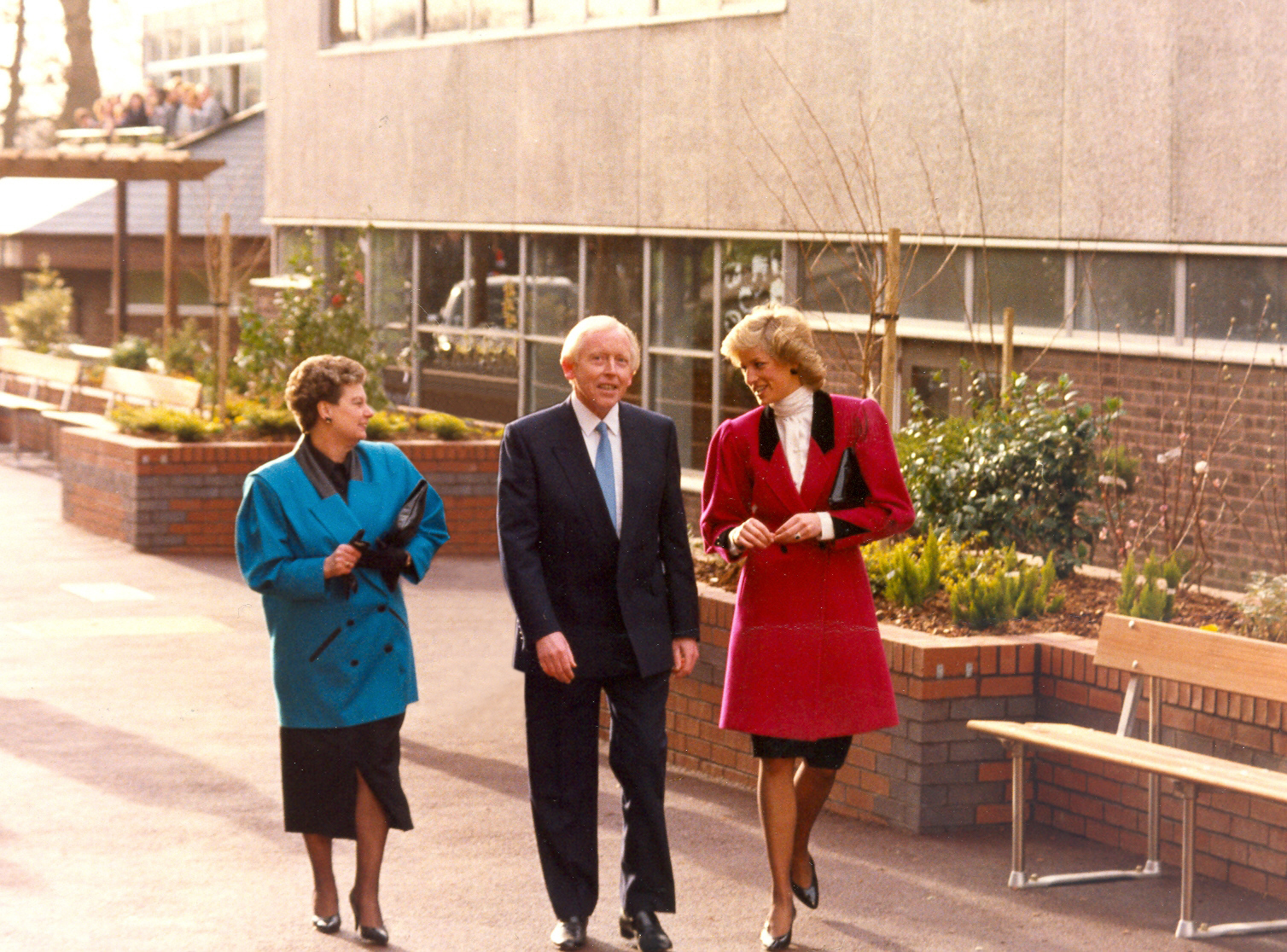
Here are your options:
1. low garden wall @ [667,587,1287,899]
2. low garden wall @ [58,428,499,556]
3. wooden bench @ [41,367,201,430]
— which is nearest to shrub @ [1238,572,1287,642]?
low garden wall @ [667,587,1287,899]

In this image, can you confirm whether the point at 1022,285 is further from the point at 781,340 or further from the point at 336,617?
the point at 336,617

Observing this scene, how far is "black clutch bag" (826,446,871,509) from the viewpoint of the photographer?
573cm

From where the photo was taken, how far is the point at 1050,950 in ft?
18.6

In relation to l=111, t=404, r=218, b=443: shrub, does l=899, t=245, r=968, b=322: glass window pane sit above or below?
above

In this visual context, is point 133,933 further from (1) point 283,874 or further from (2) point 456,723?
(2) point 456,723

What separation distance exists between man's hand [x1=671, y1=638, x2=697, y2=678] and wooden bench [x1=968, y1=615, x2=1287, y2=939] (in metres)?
1.17

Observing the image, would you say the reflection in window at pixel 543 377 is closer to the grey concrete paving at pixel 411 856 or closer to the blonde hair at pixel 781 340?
the grey concrete paving at pixel 411 856

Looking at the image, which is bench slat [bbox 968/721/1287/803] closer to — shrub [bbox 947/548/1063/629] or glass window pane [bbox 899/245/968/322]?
shrub [bbox 947/548/1063/629]

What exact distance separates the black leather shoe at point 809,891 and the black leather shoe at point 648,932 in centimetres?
49

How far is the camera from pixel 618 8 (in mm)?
17609

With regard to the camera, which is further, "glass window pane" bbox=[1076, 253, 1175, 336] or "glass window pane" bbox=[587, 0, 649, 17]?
"glass window pane" bbox=[587, 0, 649, 17]

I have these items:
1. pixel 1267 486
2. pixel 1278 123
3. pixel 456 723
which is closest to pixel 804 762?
pixel 456 723

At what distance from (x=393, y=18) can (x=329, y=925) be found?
54.9 ft

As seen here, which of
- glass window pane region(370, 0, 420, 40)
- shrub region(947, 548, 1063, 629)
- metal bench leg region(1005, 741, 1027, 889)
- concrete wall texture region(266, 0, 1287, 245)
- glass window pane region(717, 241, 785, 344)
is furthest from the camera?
glass window pane region(370, 0, 420, 40)
